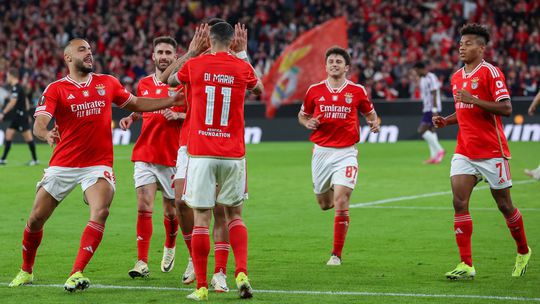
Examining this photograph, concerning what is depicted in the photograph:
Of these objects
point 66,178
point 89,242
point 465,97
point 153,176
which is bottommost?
point 89,242

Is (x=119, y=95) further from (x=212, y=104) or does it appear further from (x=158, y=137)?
(x=212, y=104)

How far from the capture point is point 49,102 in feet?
29.2

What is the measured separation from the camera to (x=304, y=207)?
53.8 feet

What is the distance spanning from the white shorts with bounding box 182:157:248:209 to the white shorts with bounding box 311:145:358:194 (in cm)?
306

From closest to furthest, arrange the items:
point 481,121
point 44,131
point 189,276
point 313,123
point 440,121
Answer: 1. point 44,131
2. point 189,276
3. point 481,121
4. point 440,121
5. point 313,123

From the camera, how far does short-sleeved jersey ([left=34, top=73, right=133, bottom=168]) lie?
9.02 meters

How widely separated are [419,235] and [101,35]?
31787 millimetres

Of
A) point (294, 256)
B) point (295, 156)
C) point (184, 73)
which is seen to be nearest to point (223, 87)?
point (184, 73)

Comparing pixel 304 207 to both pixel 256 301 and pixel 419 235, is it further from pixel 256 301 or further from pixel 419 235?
pixel 256 301

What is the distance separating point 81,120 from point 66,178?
0.57 metres

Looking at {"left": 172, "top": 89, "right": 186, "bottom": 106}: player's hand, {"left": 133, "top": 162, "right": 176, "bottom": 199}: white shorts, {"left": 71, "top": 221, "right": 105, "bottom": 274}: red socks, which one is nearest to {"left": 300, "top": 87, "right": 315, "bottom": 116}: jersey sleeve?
{"left": 133, "top": 162, "right": 176, "bottom": 199}: white shorts

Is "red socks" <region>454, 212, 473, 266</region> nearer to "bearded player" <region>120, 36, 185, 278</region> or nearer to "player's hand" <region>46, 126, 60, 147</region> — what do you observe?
"bearded player" <region>120, 36, 185, 278</region>

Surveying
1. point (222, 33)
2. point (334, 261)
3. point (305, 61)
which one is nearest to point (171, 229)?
point (334, 261)

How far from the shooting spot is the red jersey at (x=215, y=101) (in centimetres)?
834
